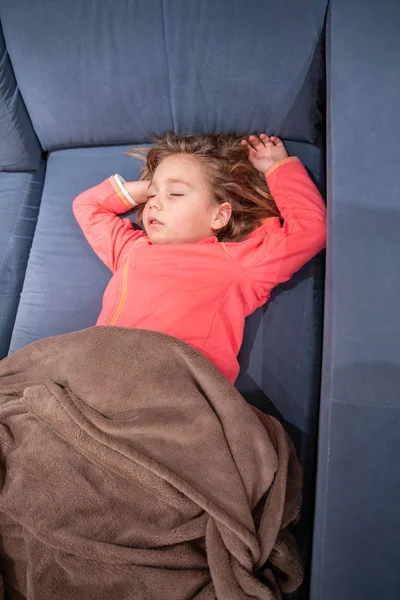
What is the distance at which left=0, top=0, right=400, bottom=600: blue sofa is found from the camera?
748 millimetres

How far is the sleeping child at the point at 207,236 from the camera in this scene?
1097 mm

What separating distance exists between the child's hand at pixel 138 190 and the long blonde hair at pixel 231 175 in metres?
0.04

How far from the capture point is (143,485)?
0.82m

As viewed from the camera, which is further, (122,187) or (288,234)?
(122,187)

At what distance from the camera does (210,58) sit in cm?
119

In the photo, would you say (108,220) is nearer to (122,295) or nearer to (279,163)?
(122,295)

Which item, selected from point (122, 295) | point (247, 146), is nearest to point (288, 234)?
point (247, 146)

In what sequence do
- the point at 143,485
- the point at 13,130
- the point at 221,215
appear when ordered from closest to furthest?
the point at 143,485, the point at 221,215, the point at 13,130

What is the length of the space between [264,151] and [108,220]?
18.2 inches

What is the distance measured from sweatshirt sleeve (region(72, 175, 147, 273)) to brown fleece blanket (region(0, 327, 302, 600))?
38 cm

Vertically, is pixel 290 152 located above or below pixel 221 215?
above

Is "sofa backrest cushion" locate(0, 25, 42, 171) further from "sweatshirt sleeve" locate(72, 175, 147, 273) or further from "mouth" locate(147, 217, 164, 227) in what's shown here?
"mouth" locate(147, 217, 164, 227)

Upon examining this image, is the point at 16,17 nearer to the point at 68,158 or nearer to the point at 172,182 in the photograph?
the point at 68,158

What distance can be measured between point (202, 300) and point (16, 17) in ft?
2.96
